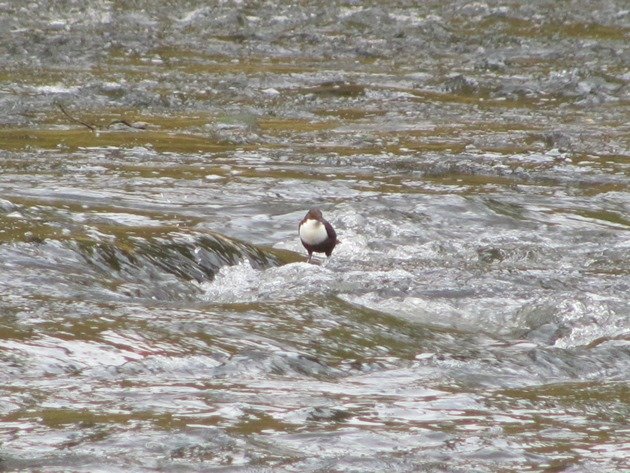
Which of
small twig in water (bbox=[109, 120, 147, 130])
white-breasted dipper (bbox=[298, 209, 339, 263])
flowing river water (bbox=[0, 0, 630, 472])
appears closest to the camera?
flowing river water (bbox=[0, 0, 630, 472])

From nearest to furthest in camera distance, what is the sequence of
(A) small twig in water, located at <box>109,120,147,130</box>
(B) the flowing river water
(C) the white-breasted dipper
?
(B) the flowing river water < (C) the white-breasted dipper < (A) small twig in water, located at <box>109,120,147,130</box>

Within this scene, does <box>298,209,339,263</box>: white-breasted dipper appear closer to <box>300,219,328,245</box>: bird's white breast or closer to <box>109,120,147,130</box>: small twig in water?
<box>300,219,328,245</box>: bird's white breast

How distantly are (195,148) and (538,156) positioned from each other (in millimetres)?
3892

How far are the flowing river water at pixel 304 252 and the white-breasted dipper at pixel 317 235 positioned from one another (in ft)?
0.98

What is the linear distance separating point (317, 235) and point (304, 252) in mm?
1109

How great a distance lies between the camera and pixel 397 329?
28.0ft

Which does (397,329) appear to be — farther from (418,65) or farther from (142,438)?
(418,65)

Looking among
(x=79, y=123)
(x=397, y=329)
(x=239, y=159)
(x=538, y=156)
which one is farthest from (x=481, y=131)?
(x=397, y=329)

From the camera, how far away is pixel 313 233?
35.2 ft

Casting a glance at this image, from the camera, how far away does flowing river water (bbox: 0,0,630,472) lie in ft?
20.2

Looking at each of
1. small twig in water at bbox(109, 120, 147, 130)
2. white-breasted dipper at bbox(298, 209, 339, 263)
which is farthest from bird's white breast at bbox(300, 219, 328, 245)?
small twig in water at bbox(109, 120, 147, 130)

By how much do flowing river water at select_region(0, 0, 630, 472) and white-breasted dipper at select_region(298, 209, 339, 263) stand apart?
0.98ft

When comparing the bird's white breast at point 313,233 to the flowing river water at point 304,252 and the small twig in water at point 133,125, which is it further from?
the small twig in water at point 133,125

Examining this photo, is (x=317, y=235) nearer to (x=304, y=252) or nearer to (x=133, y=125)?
(x=304, y=252)
